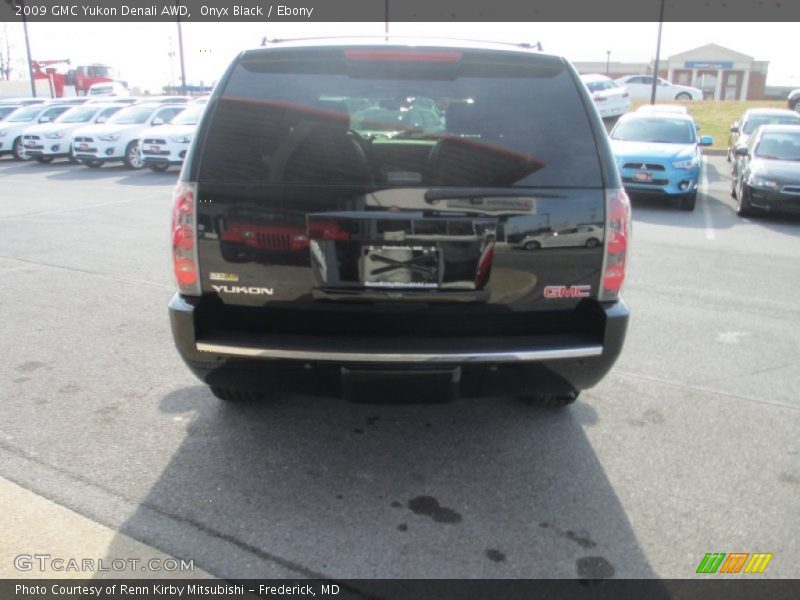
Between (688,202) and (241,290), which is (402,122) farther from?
(688,202)

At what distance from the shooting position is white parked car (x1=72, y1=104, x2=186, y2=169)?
19281 mm

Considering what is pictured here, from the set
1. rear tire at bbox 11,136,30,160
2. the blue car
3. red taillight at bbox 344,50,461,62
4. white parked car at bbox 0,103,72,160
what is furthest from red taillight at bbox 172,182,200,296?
rear tire at bbox 11,136,30,160

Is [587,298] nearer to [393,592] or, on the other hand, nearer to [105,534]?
[393,592]

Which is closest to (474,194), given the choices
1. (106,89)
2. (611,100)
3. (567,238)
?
(567,238)

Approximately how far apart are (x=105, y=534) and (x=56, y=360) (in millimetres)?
2419

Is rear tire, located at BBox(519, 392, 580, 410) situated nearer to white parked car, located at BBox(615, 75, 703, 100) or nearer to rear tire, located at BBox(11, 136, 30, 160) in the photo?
rear tire, located at BBox(11, 136, 30, 160)

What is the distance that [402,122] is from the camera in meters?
3.14

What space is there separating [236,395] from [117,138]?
17851 millimetres

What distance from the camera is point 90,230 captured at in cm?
995

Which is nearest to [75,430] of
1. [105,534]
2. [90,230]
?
[105,534]

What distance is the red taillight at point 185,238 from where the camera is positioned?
9.75ft

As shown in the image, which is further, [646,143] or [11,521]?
[646,143]

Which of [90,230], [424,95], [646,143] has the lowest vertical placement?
[90,230]

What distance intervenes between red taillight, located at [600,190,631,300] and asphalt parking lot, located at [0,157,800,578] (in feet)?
3.28
